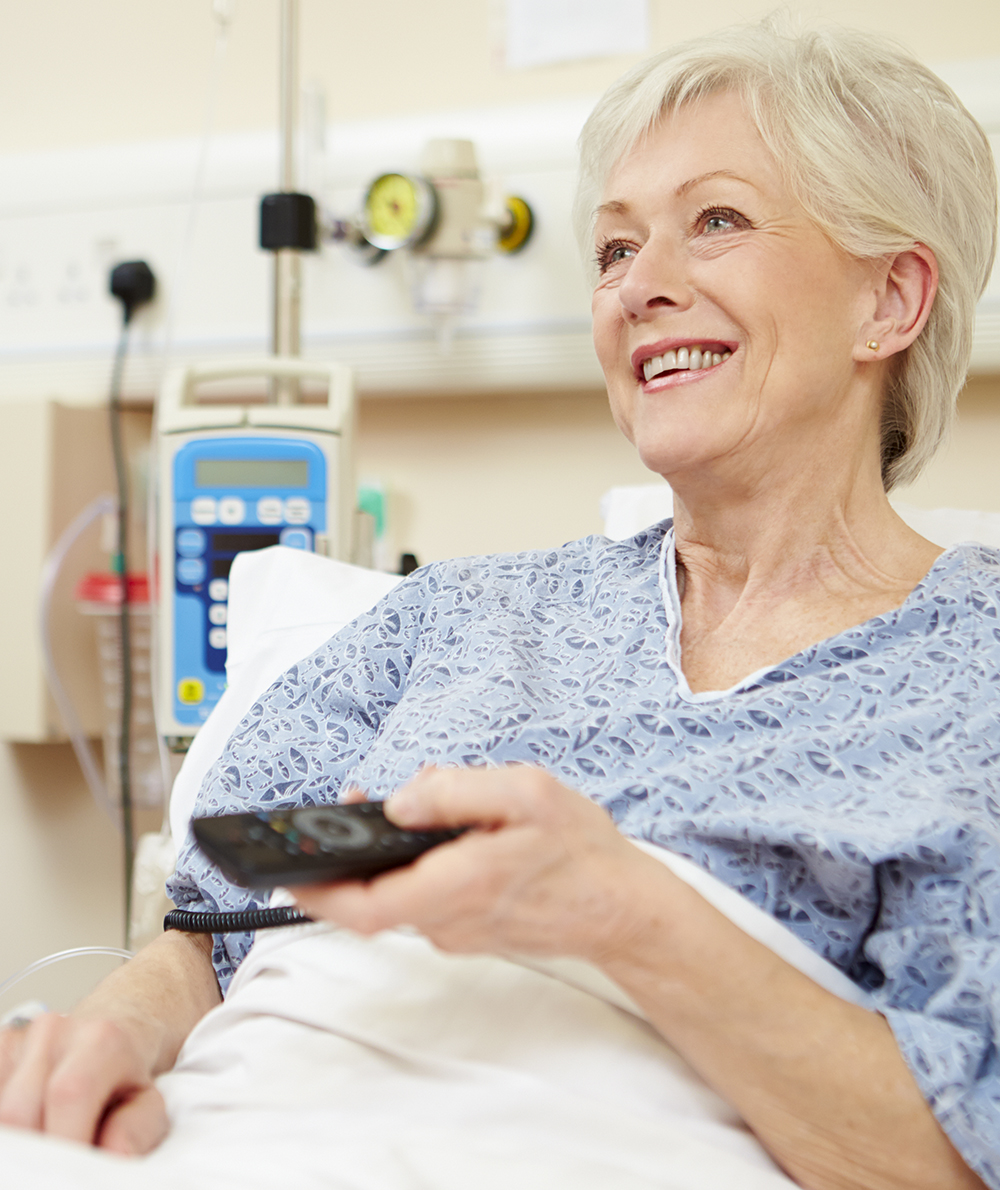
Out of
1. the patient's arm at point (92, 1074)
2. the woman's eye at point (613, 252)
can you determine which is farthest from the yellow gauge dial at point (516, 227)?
the patient's arm at point (92, 1074)

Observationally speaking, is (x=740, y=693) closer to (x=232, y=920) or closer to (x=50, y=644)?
(x=232, y=920)

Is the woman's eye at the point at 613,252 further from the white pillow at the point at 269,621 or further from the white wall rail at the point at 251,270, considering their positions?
the white wall rail at the point at 251,270

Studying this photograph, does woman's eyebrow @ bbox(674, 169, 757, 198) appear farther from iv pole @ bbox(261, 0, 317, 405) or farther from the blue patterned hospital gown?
iv pole @ bbox(261, 0, 317, 405)

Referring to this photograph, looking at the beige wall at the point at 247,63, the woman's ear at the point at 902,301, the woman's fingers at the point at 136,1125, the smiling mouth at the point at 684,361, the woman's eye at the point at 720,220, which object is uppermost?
the beige wall at the point at 247,63

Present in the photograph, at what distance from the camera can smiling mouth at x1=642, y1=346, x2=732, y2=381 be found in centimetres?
109

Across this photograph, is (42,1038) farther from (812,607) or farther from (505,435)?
(505,435)

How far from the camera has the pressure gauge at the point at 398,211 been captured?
5.59 feet

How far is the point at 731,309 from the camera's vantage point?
107cm

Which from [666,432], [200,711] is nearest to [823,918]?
[666,432]

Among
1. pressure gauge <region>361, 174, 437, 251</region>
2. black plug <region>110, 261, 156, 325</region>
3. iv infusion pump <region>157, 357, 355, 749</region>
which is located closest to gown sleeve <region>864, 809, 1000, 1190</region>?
iv infusion pump <region>157, 357, 355, 749</region>

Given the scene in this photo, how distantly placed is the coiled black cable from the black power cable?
989mm

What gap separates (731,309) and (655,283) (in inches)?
2.9

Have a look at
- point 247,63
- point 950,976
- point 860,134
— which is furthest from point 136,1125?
point 247,63

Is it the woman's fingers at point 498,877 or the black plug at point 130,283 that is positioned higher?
the black plug at point 130,283
